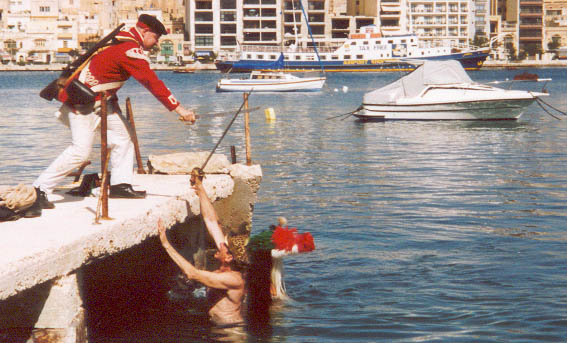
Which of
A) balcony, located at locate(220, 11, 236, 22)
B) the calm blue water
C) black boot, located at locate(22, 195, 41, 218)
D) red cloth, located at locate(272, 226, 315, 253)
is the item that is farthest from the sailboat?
balcony, located at locate(220, 11, 236, 22)

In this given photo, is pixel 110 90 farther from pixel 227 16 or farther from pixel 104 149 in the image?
pixel 227 16

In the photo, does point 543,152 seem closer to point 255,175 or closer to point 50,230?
point 255,175

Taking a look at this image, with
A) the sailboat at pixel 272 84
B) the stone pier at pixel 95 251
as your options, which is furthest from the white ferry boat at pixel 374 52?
the stone pier at pixel 95 251

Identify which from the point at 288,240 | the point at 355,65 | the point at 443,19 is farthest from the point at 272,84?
the point at 443,19

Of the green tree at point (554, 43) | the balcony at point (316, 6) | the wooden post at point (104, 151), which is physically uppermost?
the balcony at point (316, 6)

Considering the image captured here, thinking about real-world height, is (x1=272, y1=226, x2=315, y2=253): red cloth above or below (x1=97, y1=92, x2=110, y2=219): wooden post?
below

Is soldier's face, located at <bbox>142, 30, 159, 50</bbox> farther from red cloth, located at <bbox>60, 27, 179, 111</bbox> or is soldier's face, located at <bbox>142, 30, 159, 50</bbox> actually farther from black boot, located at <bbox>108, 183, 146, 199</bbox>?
black boot, located at <bbox>108, 183, 146, 199</bbox>

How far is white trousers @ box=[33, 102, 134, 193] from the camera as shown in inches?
347

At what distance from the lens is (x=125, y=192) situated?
9.13 metres

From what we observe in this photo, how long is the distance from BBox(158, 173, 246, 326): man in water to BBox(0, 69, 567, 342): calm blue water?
0.88ft

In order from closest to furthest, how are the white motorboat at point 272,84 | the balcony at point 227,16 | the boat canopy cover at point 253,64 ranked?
1. the white motorboat at point 272,84
2. the boat canopy cover at point 253,64
3. the balcony at point 227,16

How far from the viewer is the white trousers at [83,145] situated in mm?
8802

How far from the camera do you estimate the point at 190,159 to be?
11.3 m

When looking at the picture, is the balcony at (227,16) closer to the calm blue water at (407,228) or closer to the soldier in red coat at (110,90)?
the calm blue water at (407,228)
